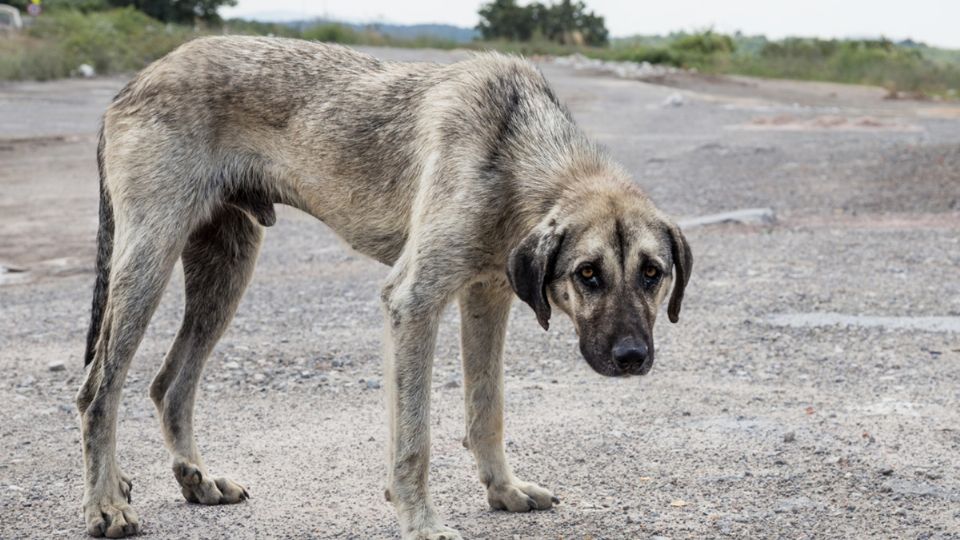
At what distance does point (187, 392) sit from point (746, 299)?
15.6 ft

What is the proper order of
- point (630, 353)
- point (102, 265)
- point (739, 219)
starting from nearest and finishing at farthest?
point (630, 353)
point (102, 265)
point (739, 219)

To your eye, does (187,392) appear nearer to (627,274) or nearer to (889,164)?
(627,274)

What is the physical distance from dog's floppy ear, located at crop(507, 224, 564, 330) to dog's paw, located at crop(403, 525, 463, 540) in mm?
939

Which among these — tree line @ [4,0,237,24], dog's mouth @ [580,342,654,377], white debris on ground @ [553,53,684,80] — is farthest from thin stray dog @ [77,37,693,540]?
tree line @ [4,0,237,24]

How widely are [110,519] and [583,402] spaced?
2.72 m

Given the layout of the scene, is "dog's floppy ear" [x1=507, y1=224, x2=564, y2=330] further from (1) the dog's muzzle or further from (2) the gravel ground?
(2) the gravel ground

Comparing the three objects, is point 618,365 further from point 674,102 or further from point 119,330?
point 674,102

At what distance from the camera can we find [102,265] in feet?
18.9

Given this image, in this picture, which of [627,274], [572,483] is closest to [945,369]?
[572,483]

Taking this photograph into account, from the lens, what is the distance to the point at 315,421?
654 cm

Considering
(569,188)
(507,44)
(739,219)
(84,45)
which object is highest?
(569,188)

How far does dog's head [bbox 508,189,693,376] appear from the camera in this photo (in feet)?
14.4

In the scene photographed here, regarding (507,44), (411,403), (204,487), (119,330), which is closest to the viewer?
(411,403)

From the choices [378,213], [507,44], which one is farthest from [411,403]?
[507,44]
